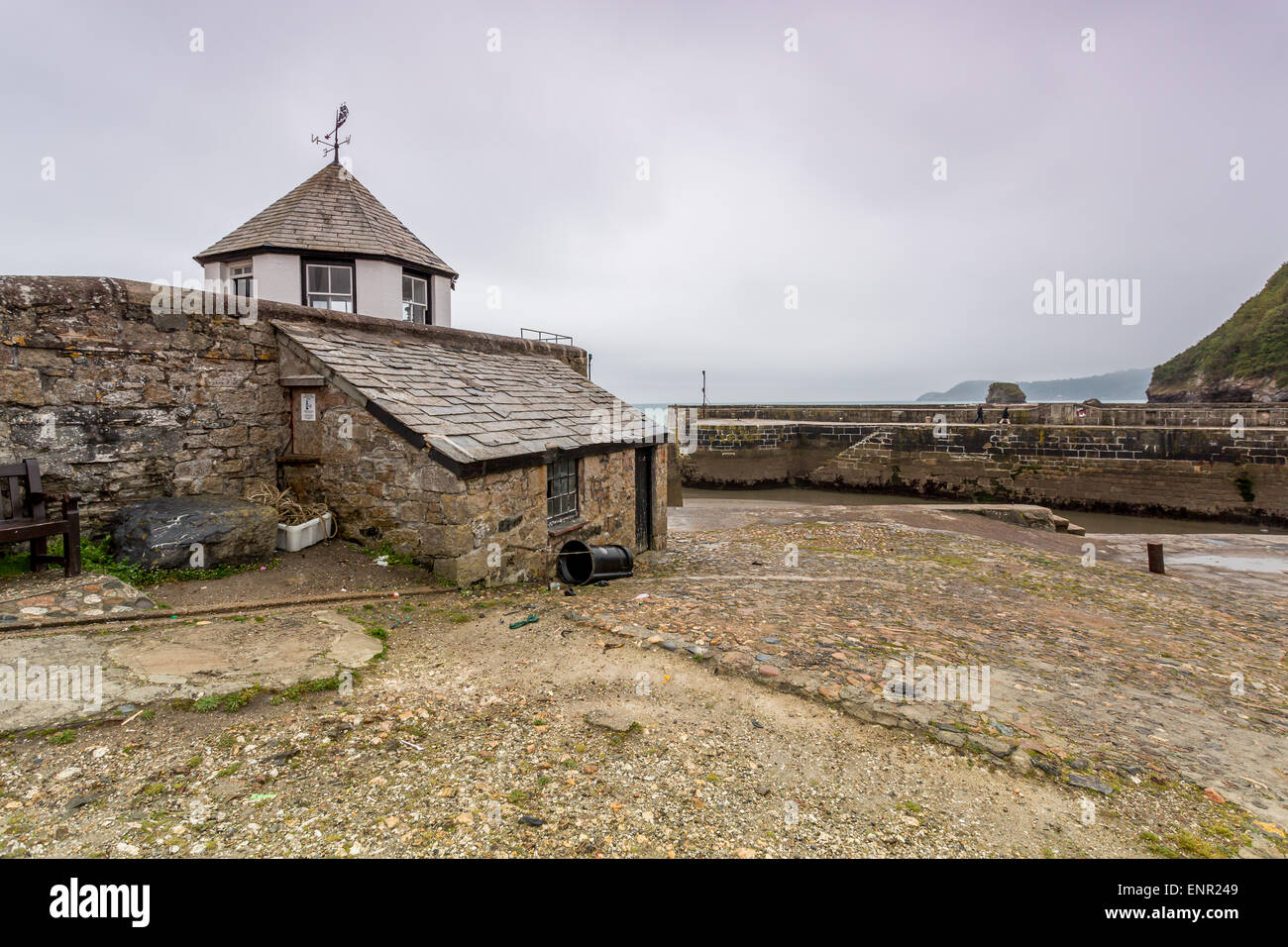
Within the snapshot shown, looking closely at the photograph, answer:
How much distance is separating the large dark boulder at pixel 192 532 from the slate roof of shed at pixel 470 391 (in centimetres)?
184

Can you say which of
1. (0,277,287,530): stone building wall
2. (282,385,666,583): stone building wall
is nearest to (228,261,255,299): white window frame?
(0,277,287,530): stone building wall

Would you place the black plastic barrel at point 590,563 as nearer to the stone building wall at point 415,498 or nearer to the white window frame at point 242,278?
the stone building wall at point 415,498

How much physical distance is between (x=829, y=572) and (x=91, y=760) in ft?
31.4

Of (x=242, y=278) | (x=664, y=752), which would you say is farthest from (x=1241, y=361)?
(x=242, y=278)

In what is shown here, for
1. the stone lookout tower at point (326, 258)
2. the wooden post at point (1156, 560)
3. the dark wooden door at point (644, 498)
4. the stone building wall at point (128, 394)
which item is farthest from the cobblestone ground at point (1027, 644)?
the stone lookout tower at point (326, 258)

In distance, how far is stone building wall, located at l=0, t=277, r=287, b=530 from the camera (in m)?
6.17

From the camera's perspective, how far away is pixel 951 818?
11.4 ft

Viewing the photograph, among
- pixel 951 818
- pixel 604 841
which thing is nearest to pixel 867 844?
pixel 951 818

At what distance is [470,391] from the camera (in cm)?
938

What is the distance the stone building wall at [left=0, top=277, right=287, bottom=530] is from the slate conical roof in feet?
21.6

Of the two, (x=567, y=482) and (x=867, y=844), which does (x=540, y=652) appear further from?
(x=567, y=482)

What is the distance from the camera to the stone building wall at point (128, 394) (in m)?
6.17
